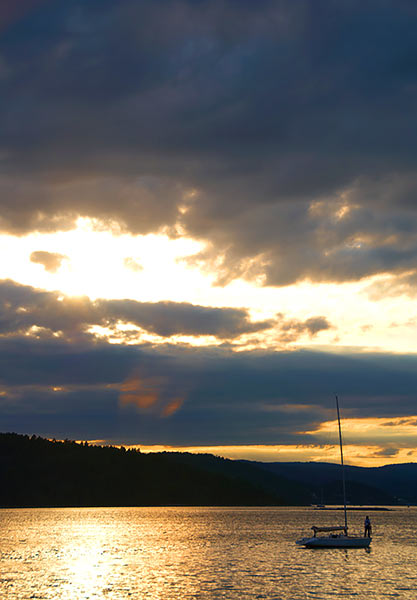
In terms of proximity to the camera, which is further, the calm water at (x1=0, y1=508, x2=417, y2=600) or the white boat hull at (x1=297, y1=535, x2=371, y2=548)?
the white boat hull at (x1=297, y1=535, x2=371, y2=548)

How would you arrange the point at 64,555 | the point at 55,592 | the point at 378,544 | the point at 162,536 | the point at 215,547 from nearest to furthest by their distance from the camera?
1. the point at 55,592
2. the point at 64,555
3. the point at 215,547
4. the point at 378,544
5. the point at 162,536

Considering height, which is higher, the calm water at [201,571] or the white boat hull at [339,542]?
the white boat hull at [339,542]

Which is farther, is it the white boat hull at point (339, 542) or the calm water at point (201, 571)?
the white boat hull at point (339, 542)

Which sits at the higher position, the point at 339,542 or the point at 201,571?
the point at 339,542

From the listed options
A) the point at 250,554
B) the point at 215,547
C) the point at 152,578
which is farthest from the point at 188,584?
the point at 215,547

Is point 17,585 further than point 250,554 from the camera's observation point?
No

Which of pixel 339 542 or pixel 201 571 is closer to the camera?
pixel 201 571

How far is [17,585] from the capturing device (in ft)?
281

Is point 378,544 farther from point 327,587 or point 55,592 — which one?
point 55,592

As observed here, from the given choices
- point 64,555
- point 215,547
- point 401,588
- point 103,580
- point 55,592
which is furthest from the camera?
point 215,547

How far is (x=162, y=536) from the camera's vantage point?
7702 inches

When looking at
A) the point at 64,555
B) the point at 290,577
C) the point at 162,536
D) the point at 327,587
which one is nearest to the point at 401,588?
the point at 327,587

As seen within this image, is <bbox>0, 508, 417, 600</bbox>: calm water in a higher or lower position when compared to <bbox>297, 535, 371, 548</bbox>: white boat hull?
lower

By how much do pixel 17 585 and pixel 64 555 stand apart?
47.4 metres
